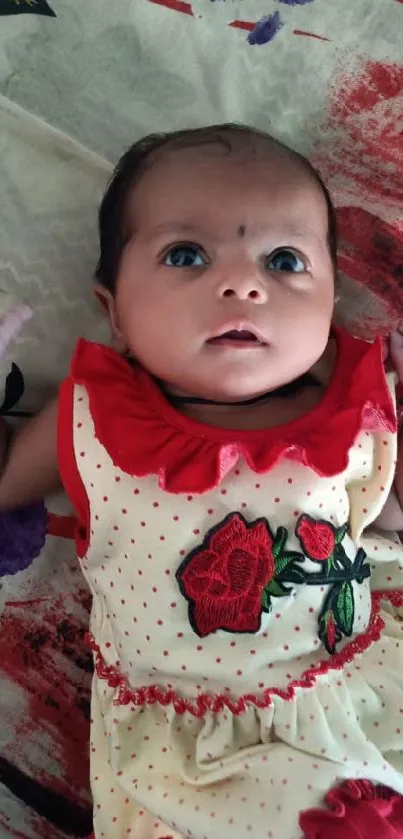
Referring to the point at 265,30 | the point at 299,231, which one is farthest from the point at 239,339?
the point at 265,30

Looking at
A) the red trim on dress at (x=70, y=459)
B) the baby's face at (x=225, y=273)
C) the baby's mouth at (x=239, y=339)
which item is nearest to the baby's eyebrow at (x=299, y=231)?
the baby's face at (x=225, y=273)

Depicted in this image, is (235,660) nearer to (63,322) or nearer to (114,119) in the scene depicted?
(63,322)

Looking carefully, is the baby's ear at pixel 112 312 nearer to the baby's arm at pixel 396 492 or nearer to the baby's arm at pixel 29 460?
the baby's arm at pixel 29 460

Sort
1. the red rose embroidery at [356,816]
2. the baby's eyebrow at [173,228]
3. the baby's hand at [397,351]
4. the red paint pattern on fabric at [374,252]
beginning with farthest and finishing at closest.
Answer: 1. the red paint pattern on fabric at [374,252]
2. the baby's hand at [397,351]
3. the baby's eyebrow at [173,228]
4. the red rose embroidery at [356,816]

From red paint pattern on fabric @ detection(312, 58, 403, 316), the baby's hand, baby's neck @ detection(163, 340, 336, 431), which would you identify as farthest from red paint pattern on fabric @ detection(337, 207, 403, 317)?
baby's neck @ detection(163, 340, 336, 431)

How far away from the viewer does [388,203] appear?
1198mm

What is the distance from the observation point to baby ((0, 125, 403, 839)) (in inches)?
37.0

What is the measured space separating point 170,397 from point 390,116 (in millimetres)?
490

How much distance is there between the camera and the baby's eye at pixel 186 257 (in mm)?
978

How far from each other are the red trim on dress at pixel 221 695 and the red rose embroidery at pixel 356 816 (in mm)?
111

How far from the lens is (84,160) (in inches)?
45.6

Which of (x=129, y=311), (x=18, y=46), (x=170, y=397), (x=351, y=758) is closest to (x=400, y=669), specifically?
(x=351, y=758)

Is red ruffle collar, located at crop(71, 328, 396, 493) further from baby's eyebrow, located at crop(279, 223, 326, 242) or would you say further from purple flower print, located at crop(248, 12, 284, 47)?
purple flower print, located at crop(248, 12, 284, 47)

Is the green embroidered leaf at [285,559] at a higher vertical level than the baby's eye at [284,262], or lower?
lower
